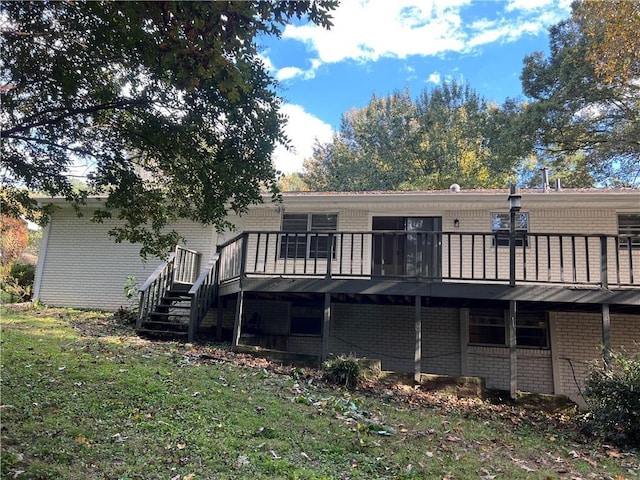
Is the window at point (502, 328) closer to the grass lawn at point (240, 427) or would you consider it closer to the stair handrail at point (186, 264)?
the grass lawn at point (240, 427)

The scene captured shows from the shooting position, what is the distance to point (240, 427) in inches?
197

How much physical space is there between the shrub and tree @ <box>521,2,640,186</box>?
1397 centimetres

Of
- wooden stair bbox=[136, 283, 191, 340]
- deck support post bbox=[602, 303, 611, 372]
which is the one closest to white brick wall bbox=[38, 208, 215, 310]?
wooden stair bbox=[136, 283, 191, 340]

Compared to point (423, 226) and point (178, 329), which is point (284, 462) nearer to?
point (178, 329)

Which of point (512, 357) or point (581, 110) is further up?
point (581, 110)

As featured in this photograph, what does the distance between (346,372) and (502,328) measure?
554cm

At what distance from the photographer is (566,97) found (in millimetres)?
16984

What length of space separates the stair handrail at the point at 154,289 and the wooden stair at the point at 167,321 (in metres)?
0.10

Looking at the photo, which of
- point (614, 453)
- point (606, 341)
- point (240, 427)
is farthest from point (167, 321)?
point (606, 341)

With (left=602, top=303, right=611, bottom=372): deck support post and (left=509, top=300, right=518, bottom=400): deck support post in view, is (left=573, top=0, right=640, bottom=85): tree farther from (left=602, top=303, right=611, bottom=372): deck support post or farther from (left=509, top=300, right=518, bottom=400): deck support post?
(left=509, top=300, right=518, bottom=400): deck support post

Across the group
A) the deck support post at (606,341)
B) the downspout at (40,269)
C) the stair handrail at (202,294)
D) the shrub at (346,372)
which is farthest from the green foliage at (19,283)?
the deck support post at (606,341)

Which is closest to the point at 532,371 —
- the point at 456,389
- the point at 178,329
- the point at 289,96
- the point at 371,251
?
the point at 456,389

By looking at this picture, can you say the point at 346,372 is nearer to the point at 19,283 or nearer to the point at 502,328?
the point at 502,328

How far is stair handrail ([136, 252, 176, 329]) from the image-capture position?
1008 centimetres
